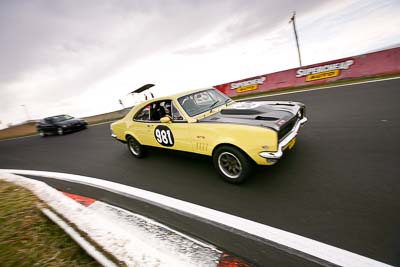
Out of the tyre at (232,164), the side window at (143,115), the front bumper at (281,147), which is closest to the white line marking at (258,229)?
the tyre at (232,164)

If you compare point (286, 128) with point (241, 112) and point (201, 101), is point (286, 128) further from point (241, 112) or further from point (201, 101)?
point (201, 101)

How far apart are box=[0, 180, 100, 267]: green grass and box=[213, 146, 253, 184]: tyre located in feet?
7.01

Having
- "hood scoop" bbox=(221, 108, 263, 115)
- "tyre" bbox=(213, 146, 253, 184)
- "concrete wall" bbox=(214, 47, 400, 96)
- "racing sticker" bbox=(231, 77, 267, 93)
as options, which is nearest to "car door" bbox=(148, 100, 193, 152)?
"tyre" bbox=(213, 146, 253, 184)

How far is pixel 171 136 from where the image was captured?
414cm

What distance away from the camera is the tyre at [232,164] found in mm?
3193

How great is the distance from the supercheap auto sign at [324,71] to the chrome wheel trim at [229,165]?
11.4 metres

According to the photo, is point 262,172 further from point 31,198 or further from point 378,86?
point 378,86

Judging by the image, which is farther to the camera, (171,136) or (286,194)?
(171,136)

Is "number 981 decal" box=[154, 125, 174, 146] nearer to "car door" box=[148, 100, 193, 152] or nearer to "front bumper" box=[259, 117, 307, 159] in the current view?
"car door" box=[148, 100, 193, 152]

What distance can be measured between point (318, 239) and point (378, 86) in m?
8.68

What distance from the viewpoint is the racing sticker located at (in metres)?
14.3

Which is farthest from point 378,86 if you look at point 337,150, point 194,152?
point 194,152

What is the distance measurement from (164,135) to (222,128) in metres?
1.51

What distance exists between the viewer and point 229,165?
3439 millimetres
